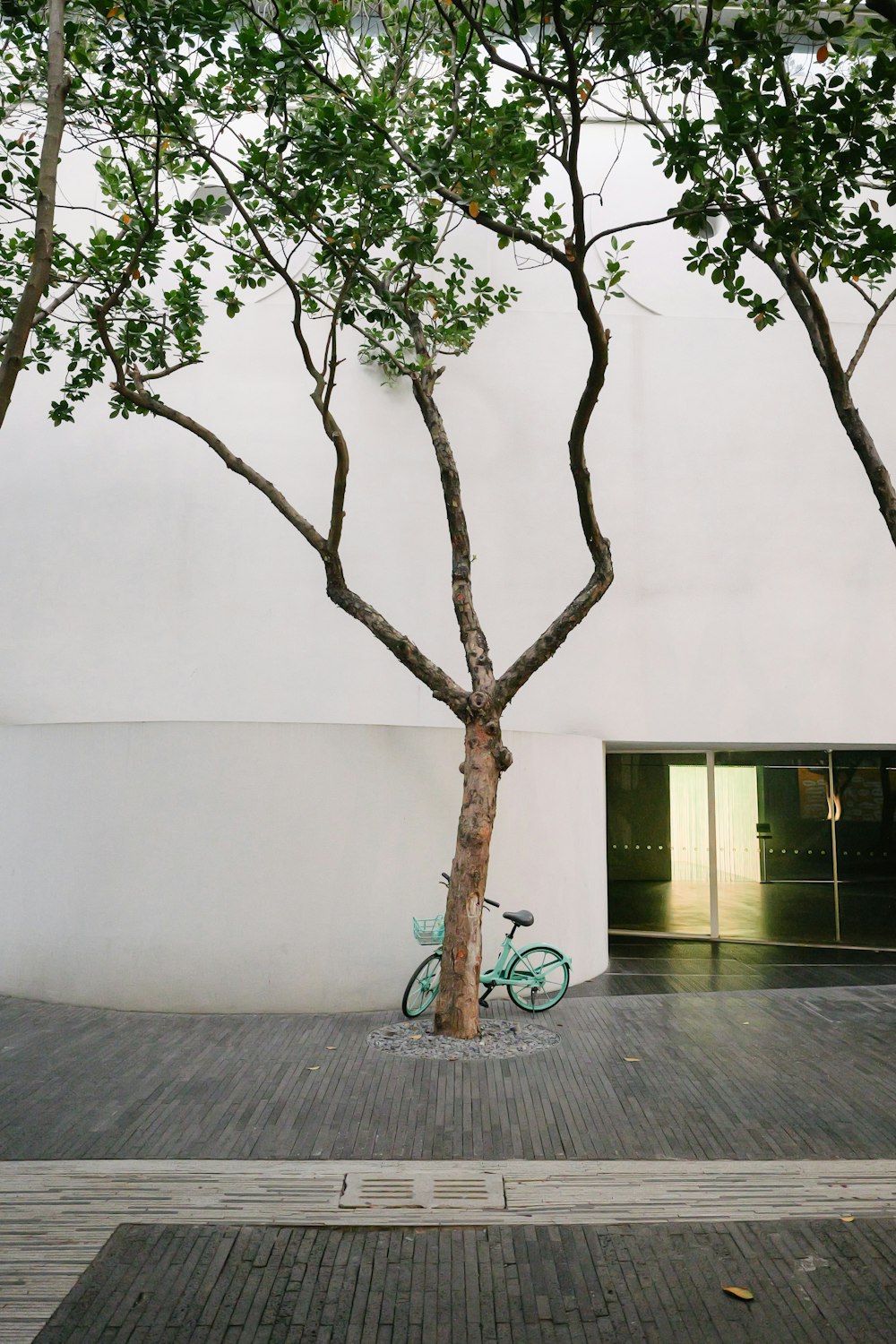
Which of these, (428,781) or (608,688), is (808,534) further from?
(428,781)

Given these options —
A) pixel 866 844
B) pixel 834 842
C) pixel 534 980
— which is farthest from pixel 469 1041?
pixel 866 844

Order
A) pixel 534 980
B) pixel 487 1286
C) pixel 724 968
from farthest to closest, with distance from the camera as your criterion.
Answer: pixel 724 968
pixel 534 980
pixel 487 1286

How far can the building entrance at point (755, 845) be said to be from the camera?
11961 mm

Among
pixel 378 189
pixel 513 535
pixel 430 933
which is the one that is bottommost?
pixel 430 933

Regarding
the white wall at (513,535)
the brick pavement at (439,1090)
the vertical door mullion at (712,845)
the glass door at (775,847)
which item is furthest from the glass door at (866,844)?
the brick pavement at (439,1090)

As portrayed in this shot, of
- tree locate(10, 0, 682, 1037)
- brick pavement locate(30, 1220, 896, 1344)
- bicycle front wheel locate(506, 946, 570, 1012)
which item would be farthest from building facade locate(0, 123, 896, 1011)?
brick pavement locate(30, 1220, 896, 1344)

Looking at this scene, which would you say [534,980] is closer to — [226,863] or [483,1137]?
[226,863]

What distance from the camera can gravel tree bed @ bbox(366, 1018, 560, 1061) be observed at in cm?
673

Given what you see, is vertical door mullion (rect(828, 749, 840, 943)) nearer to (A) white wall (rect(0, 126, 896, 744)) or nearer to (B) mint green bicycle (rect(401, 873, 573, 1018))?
(A) white wall (rect(0, 126, 896, 744))

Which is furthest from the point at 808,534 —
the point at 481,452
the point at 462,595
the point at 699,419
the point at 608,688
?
the point at 462,595

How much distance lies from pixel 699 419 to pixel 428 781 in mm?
5577

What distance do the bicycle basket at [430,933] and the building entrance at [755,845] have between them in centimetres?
495

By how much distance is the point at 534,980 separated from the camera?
26.3ft

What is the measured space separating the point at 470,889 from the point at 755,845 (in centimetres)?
624
